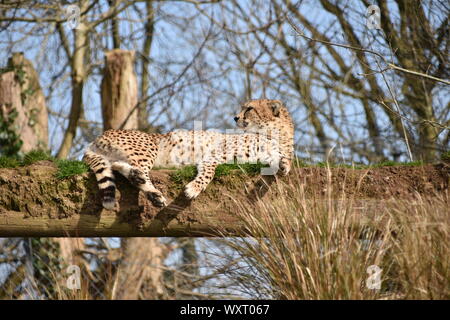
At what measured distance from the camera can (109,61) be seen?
10.2 metres

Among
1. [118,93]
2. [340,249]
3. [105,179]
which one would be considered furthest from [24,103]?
[340,249]

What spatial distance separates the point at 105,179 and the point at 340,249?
2242mm

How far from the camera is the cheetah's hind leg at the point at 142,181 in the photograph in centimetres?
563

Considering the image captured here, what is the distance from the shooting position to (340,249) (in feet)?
14.5

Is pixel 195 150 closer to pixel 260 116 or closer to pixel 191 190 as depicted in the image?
pixel 260 116

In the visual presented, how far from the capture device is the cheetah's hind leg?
18.5 ft

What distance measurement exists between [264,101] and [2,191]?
274 centimetres

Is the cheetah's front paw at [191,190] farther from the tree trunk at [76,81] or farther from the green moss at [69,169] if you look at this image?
the tree trunk at [76,81]

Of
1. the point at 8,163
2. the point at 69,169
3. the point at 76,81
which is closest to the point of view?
the point at 69,169

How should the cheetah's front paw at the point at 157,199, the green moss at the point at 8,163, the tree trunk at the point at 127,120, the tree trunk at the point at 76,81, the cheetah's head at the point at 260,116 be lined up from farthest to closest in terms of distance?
1. the tree trunk at the point at 76,81
2. the tree trunk at the point at 127,120
3. the cheetah's head at the point at 260,116
4. the green moss at the point at 8,163
5. the cheetah's front paw at the point at 157,199

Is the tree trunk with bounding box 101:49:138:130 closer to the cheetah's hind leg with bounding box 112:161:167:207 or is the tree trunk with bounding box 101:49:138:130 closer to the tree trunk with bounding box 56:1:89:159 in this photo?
the tree trunk with bounding box 56:1:89:159

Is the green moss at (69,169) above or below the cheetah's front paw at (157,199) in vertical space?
above

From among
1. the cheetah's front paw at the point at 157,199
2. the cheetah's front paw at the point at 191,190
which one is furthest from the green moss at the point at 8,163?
the cheetah's front paw at the point at 191,190
